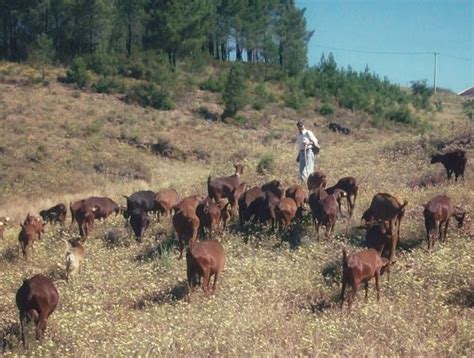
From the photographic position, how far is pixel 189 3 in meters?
50.6

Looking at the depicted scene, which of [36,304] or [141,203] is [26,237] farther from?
[36,304]

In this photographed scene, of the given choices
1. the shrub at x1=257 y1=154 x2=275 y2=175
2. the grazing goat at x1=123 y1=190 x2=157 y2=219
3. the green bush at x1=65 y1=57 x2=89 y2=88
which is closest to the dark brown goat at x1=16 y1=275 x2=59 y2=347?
the grazing goat at x1=123 y1=190 x2=157 y2=219

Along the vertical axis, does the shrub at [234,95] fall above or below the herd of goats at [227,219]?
above

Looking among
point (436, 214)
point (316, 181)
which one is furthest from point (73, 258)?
point (316, 181)

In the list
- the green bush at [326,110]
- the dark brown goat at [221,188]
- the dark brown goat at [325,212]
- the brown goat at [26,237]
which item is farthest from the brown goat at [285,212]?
the green bush at [326,110]

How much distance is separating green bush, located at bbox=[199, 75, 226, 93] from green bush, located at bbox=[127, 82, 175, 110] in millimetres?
5948

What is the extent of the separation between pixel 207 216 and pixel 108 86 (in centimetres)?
3280

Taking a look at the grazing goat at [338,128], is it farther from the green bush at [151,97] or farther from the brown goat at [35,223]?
the brown goat at [35,223]

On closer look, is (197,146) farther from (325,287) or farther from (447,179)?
(325,287)

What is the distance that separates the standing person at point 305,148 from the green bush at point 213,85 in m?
31.2

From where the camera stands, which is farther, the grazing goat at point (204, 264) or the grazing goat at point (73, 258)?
the grazing goat at point (73, 258)

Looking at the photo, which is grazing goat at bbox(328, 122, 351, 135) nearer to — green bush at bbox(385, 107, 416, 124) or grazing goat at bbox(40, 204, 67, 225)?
green bush at bbox(385, 107, 416, 124)

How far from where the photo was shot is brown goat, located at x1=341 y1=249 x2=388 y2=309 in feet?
27.9

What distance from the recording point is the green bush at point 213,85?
4774 cm
